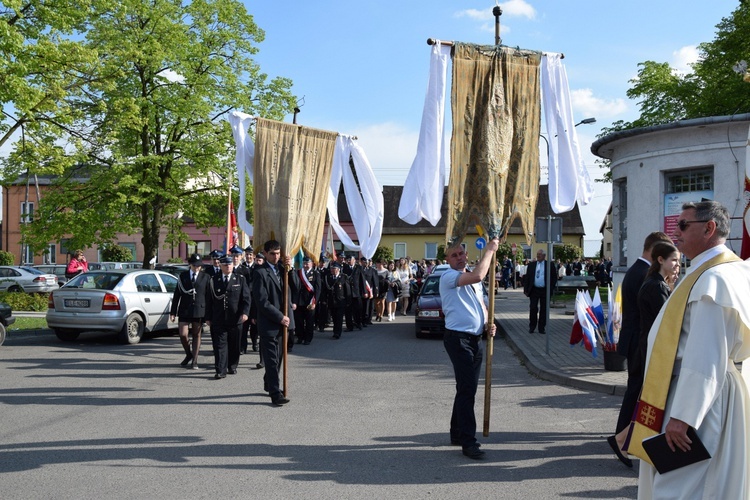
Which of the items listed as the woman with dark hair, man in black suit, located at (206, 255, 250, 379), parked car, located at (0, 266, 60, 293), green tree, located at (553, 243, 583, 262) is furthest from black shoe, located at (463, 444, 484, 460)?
green tree, located at (553, 243, 583, 262)

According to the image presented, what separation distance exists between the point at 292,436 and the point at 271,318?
223 cm

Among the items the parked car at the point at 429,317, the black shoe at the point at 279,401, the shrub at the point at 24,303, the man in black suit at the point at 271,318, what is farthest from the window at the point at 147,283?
the shrub at the point at 24,303

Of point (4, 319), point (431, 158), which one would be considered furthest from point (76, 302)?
point (431, 158)

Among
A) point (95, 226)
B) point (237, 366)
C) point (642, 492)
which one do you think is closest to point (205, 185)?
point (95, 226)

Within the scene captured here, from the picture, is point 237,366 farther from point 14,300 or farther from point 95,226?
point 95,226

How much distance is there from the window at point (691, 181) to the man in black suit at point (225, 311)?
1017cm

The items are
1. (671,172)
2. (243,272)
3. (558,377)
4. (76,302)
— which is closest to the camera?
(558,377)

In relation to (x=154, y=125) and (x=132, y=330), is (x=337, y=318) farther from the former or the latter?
(x=154, y=125)

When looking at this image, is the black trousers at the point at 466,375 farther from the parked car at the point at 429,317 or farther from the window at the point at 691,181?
the window at the point at 691,181

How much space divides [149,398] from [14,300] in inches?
633

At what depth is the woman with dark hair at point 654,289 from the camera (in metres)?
5.69

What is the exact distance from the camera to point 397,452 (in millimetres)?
6422

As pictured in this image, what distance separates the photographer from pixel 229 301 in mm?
10625

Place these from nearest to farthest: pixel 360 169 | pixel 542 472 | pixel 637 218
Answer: pixel 542 472
pixel 360 169
pixel 637 218
